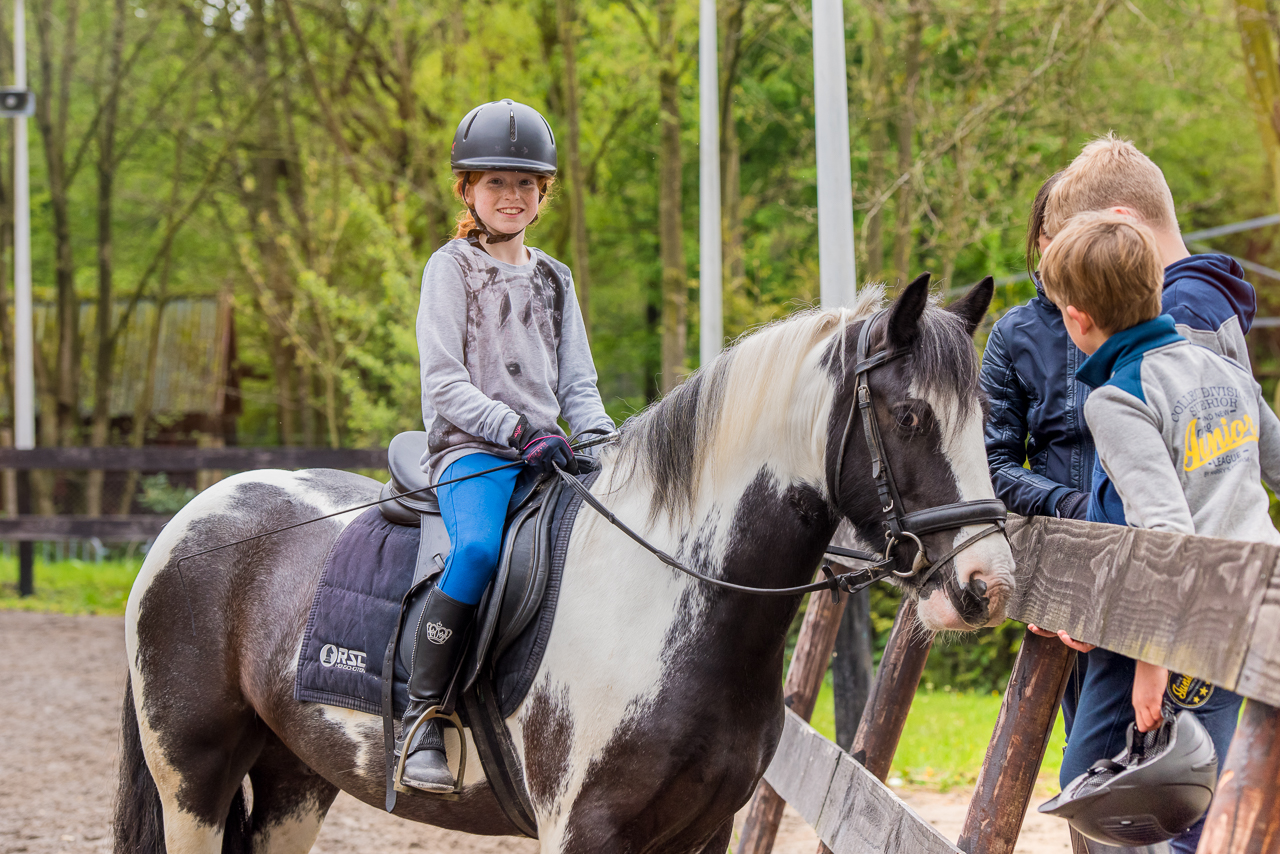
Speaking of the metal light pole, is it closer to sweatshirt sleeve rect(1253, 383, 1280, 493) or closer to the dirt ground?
the dirt ground

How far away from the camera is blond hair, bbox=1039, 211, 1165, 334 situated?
2.05 m

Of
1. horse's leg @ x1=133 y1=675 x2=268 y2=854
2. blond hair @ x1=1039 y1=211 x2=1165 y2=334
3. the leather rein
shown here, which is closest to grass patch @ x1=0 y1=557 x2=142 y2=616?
horse's leg @ x1=133 y1=675 x2=268 y2=854

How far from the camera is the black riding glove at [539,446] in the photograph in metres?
2.67

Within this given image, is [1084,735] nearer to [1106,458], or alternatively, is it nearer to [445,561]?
[1106,458]

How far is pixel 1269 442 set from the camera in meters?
2.13

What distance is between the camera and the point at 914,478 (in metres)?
2.15

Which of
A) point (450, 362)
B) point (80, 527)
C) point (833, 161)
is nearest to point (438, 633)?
point (450, 362)

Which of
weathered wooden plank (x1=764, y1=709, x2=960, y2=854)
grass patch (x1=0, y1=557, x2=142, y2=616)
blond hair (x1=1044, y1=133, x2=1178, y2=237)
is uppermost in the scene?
blond hair (x1=1044, y1=133, x2=1178, y2=237)

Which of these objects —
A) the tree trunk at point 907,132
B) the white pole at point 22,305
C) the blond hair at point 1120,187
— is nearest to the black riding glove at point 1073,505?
the blond hair at point 1120,187

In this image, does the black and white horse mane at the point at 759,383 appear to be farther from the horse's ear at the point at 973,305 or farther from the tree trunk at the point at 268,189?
the tree trunk at the point at 268,189

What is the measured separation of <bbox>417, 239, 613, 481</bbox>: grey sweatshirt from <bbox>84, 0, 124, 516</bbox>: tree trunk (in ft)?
60.0

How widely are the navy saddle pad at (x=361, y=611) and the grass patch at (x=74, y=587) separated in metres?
9.40

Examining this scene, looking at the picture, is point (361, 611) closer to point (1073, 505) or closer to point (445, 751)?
point (445, 751)

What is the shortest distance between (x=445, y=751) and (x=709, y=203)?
6625 millimetres
